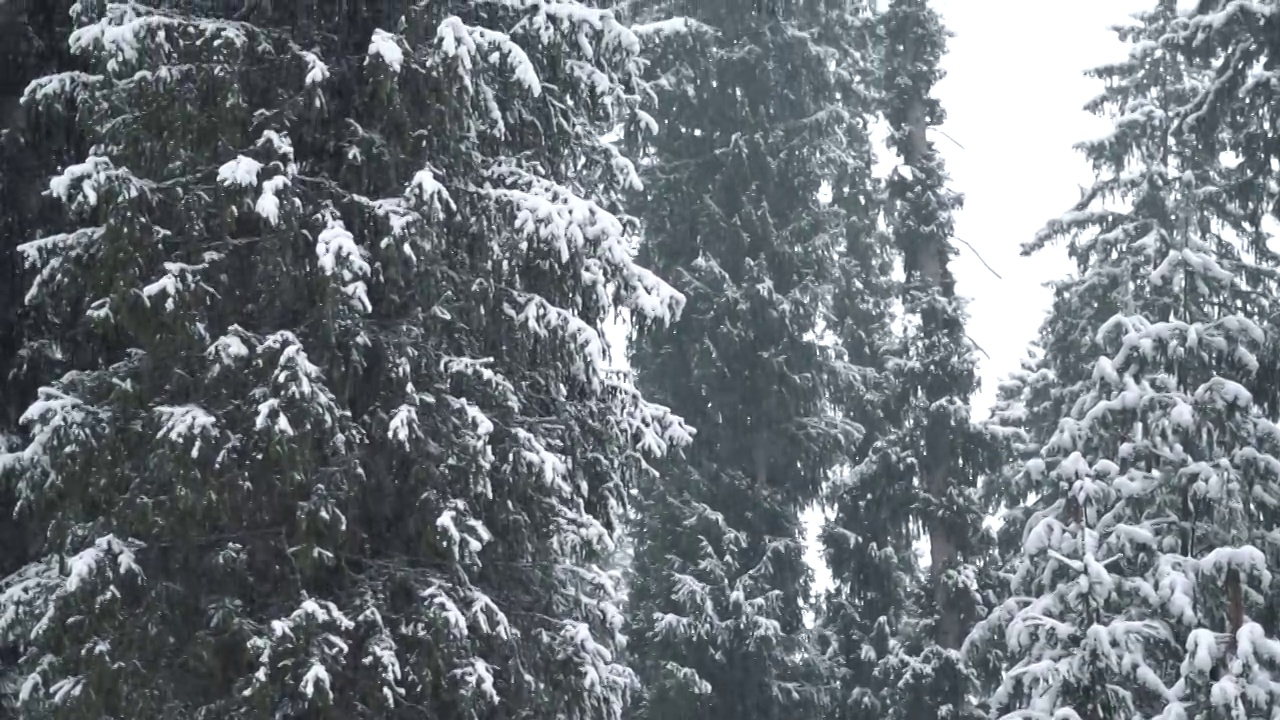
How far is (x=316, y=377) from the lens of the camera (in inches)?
393

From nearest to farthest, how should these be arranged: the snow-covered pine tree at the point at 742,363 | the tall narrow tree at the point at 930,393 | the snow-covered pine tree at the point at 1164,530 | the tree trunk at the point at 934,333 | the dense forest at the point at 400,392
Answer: the dense forest at the point at 400,392
the snow-covered pine tree at the point at 1164,530
the snow-covered pine tree at the point at 742,363
the tall narrow tree at the point at 930,393
the tree trunk at the point at 934,333

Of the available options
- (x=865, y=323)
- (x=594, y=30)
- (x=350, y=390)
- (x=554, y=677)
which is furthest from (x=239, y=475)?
(x=865, y=323)

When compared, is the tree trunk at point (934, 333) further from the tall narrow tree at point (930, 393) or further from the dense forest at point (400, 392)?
the dense forest at point (400, 392)

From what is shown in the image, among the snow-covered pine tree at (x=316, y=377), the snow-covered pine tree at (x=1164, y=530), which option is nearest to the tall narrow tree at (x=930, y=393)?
the snow-covered pine tree at (x=1164, y=530)

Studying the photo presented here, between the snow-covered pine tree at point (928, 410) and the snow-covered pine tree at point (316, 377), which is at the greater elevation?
the snow-covered pine tree at point (928, 410)

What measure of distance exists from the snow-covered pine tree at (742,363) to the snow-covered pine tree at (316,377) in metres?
10.4

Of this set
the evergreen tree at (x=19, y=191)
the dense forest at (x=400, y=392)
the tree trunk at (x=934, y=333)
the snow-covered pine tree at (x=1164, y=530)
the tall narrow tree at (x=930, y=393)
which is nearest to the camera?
the dense forest at (x=400, y=392)

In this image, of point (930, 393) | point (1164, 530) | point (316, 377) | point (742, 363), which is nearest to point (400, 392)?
point (316, 377)

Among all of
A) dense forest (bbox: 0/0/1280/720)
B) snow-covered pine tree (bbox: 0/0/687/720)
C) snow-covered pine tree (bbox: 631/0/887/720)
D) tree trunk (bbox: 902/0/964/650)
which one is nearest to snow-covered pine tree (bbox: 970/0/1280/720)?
dense forest (bbox: 0/0/1280/720)

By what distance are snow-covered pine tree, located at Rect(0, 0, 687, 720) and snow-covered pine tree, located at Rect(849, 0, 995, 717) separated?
11.7 meters

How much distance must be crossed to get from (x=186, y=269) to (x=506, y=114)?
11.0 ft

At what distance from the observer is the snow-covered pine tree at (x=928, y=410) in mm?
22547

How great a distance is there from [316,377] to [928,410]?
49.8 feet

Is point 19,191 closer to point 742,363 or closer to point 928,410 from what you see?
point 742,363
